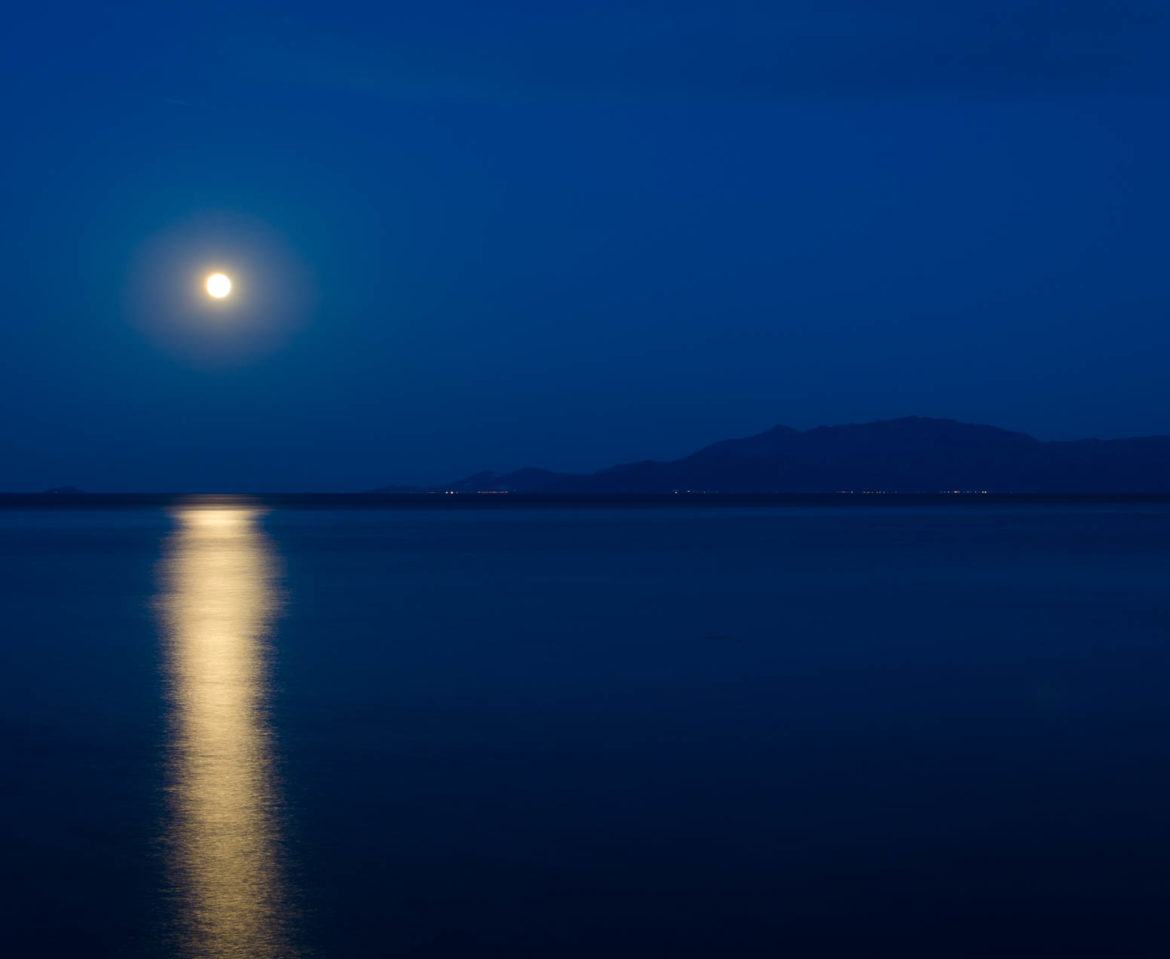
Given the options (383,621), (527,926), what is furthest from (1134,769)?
(383,621)

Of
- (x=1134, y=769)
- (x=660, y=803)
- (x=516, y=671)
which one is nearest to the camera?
(x=660, y=803)

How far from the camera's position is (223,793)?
32.5 feet

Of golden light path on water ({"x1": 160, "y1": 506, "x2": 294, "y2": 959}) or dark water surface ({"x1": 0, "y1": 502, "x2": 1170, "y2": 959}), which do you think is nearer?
golden light path on water ({"x1": 160, "y1": 506, "x2": 294, "y2": 959})

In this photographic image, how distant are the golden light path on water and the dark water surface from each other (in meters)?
0.04

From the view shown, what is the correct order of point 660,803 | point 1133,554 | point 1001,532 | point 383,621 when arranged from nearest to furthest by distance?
point 660,803, point 383,621, point 1133,554, point 1001,532

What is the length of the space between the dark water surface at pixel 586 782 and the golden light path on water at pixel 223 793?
0.12ft

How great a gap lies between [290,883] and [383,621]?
15.4 meters

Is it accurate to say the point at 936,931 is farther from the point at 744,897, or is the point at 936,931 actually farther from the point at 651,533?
A: the point at 651,533

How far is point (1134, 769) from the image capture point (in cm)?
1091

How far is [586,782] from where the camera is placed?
10.5 meters

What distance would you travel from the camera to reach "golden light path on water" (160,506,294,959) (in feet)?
22.9

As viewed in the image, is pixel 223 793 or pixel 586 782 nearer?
pixel 223 793

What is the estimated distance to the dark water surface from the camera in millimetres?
7105

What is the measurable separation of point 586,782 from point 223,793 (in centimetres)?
304
